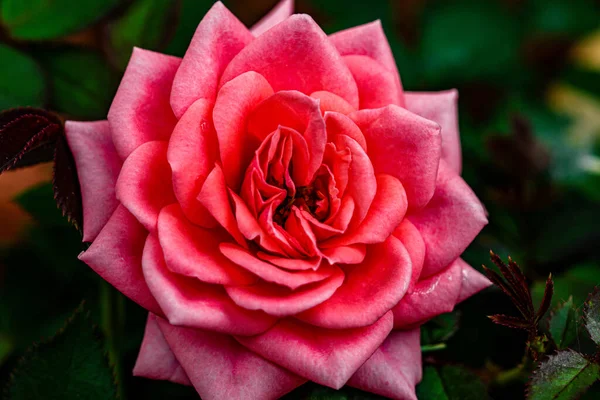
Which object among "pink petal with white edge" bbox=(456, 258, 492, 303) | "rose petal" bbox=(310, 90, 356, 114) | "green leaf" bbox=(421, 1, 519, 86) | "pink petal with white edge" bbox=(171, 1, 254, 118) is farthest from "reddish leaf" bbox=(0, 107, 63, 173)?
"green leaf" bbox=(421, 1, 519, 86)

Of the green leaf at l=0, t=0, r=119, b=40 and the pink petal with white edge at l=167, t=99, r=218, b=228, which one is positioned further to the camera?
the green leaf at l=0, t=0, r=119, b=40

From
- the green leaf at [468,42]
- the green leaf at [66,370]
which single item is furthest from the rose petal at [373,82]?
the green leaf at [468,42]

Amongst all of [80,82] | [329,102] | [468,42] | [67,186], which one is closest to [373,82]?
[329,102]

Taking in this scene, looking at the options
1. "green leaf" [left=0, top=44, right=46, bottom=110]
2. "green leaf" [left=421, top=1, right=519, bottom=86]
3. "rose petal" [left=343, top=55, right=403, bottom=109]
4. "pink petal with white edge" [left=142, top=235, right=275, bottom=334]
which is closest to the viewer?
"pink petal with white edge" [left=142, top=235, right=275, bottom=334]

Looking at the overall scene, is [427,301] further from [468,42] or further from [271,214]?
[468,42]

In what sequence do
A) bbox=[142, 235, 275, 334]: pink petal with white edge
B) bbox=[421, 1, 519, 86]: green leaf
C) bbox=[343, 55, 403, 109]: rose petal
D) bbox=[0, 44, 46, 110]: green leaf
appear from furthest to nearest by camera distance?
bbox=[421, 1, 519, 86]: green leaf < bbox=[0, 44, 46, 110]: green leaf < bbox=[343, 55, 403, 109]: rose petal < bbox=[142, 235, 275, 334]: pink petal with white edge

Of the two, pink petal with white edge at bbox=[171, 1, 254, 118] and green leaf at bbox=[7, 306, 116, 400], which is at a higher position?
pink petal with white edge at bbox=[171, 1, 254, 118]

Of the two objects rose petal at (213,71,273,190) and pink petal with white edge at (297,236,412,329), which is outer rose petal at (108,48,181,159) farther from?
pink petal with white edge at (297,236,412,329)

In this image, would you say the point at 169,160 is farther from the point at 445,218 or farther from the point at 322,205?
the point at 445,218
